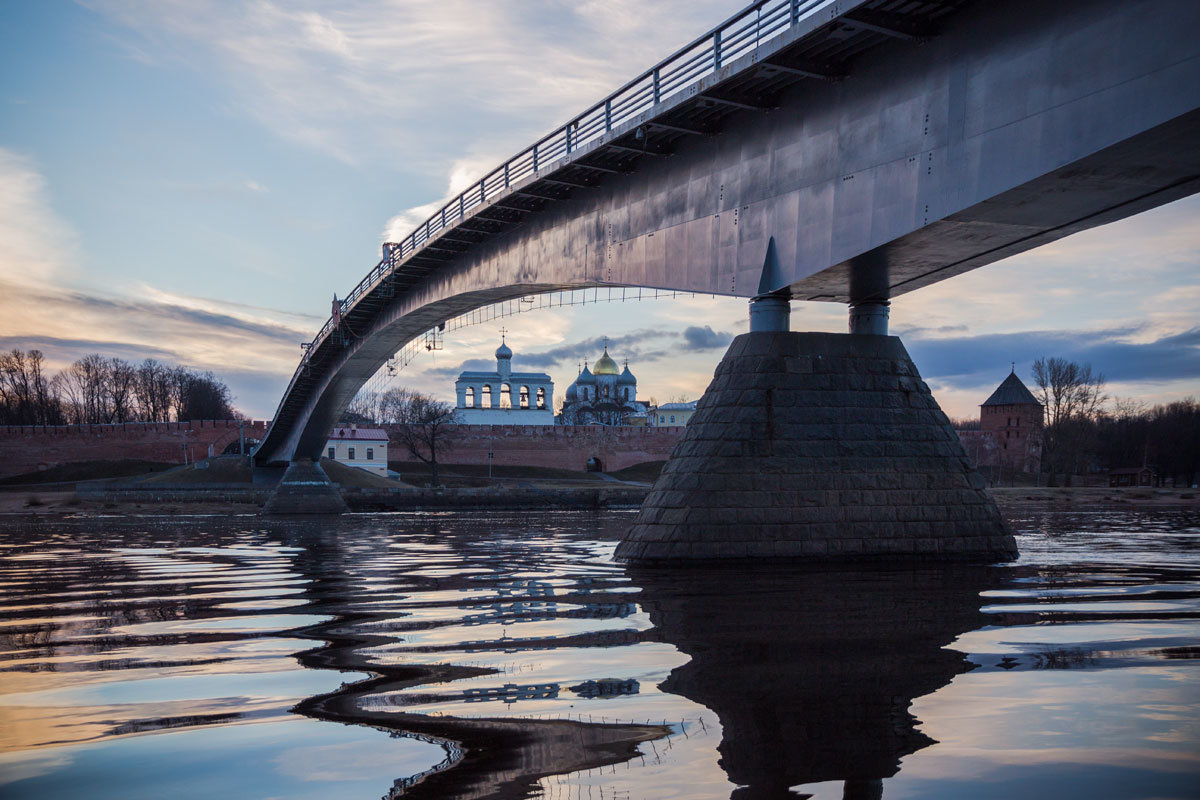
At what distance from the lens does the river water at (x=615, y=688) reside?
4.24 metres

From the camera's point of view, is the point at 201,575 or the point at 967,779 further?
the point at 201,575

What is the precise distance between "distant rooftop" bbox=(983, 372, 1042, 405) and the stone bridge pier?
8530 cm

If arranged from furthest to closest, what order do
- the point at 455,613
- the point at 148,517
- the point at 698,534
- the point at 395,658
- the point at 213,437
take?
the point at 213,437
the point at 148,517
the point at 698,534
the point at 455,613
the point at 395,658

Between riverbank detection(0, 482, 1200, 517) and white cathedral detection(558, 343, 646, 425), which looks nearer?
riverbank detection(0, 482, 1200, 517)

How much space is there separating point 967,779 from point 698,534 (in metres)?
10.0

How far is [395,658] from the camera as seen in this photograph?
712 cm

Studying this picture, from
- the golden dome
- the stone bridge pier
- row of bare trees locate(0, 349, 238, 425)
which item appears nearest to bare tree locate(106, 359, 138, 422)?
row of bare trees locate(0, 349, 238, 425)

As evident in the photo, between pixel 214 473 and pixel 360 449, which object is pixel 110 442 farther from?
pixel 214 473

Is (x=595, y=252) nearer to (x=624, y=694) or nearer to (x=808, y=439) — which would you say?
(x=808, y=439)

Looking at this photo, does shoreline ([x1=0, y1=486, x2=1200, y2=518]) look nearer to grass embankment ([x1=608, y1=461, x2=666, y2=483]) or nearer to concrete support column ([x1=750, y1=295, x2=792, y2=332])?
grass embankment ([x1=608, y1=461, x2=666, y2=483])

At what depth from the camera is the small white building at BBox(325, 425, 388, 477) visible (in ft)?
270

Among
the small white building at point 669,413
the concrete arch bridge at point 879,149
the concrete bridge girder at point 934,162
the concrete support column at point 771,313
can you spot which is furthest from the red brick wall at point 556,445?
the concrete support column at point 771,313

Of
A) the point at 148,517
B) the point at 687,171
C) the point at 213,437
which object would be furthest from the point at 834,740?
the point at 213,437

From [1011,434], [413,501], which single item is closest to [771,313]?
[413,501]
